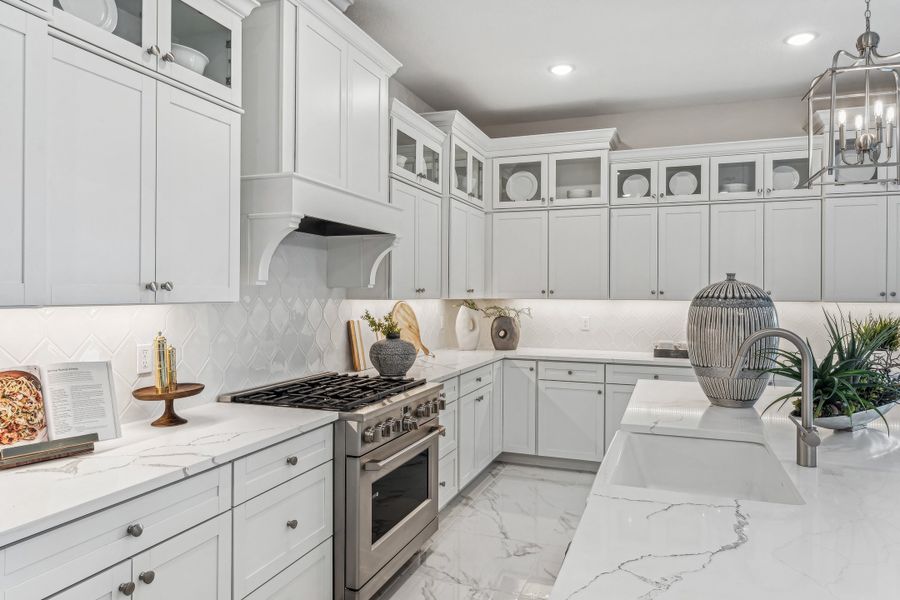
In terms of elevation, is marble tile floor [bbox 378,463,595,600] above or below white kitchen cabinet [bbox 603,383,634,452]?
below

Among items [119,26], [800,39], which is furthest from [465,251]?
[119,26]

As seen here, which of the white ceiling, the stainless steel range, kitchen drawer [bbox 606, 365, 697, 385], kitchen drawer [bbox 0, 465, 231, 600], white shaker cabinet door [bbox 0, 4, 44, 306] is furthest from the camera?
kitchen drawer [bbox 606, 365, 697, 385]

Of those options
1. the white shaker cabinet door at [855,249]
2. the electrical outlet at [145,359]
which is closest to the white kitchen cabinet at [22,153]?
the electrical outlet at [145,359]

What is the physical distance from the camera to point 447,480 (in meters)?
3.54

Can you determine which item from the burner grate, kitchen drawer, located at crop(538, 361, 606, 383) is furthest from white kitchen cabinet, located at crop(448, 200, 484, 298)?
the burner grate

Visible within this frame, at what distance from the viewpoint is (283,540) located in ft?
→ 6.62

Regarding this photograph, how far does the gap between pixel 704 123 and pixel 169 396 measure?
4398mm

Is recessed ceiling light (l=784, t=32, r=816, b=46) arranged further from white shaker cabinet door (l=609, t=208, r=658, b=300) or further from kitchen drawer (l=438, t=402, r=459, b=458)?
kitchen drawer (l=438, t=402, r=459, b=458)

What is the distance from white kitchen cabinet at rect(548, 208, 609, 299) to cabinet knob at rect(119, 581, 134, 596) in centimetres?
380

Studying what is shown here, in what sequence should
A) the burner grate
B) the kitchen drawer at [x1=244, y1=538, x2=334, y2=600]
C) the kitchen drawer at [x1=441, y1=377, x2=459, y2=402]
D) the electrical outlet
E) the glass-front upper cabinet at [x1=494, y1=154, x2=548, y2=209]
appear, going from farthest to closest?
1. the glass-front upper cabinet at [x1=494, y1=154, x2=548, y2=209]
2. the kitchen drawer at [x1=441, y1=377, x2=459, y2=402]
3. the burner grate
4. the electrical outlet
5. the kitchen drawer at [x1=244, y1=538, x2=334, y2=600]

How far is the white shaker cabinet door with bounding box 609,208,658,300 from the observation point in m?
4.58

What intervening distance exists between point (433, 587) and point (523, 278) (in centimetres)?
272

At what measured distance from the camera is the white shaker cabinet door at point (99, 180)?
1523 millimetres

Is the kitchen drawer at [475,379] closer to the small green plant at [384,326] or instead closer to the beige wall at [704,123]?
the small green plant at [384,326]
